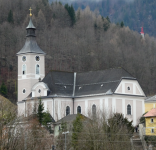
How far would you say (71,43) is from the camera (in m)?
130

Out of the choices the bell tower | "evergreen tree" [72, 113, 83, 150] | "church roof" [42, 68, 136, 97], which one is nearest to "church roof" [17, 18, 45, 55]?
the bell tower

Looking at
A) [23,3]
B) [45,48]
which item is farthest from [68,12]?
[45,48]

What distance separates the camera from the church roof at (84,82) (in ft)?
265

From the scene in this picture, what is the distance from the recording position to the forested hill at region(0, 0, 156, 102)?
12100 centimetres

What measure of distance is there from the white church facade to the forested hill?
2436 cm

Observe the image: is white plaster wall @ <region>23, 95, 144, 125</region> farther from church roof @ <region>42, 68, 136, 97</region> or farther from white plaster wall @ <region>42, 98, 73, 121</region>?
church roof @ <region>42, 68, 136, 97</region>

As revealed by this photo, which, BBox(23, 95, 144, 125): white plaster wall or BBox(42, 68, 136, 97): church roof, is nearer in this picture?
BBox(23, 95, 144, 125): white plaster wall

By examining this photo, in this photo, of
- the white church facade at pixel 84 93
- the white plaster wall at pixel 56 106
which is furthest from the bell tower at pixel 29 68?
the white plaster wall at pixel 56 106

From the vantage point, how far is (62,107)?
81.4 meters

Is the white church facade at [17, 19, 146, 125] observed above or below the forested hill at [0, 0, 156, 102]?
below

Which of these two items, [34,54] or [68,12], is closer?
[34,54]

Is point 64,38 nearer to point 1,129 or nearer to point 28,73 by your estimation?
point 28,73

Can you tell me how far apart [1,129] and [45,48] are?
255ft

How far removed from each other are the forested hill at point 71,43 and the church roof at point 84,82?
24750mm
